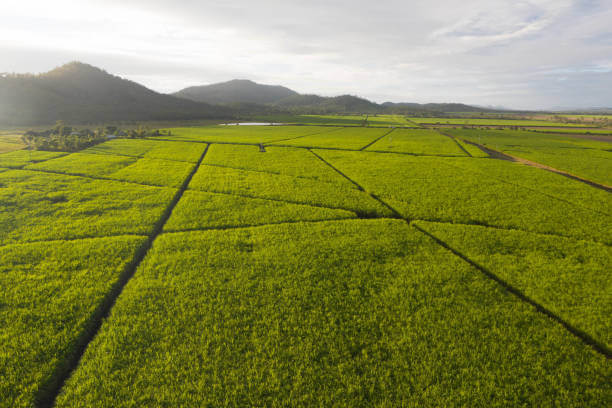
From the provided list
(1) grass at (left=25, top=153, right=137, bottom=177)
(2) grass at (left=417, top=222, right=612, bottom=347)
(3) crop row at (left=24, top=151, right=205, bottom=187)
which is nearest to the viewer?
(2) grass at (left=417, top=222, right=612, bottom=347)

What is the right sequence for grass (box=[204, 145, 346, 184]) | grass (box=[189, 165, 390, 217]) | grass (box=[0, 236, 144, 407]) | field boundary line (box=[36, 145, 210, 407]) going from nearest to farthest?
field boundary line (box=[36, 145, 210, 407]) → grass (box=[0, 236, 144, 407]) → grass (box=[189, 165, 390, 217]) → grass (box=[204, 145, 346, 184])

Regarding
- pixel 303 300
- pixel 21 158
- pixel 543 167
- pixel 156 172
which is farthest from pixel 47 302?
pixel 543 167

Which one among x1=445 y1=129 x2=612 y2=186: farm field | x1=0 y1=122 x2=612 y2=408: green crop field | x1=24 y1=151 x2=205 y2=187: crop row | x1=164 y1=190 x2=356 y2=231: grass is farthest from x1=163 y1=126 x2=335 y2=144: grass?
x1=445 y1=129 x2=612 y2=186: farm field

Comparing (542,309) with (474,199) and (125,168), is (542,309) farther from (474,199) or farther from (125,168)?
(125,168)

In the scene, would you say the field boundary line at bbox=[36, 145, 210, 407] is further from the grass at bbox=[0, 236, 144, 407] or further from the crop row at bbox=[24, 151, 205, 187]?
the crop row at bbox=[24, 151, 205, 187]

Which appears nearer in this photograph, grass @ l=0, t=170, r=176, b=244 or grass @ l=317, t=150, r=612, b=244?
grass @ l=0, t=170, r=176, b=244
